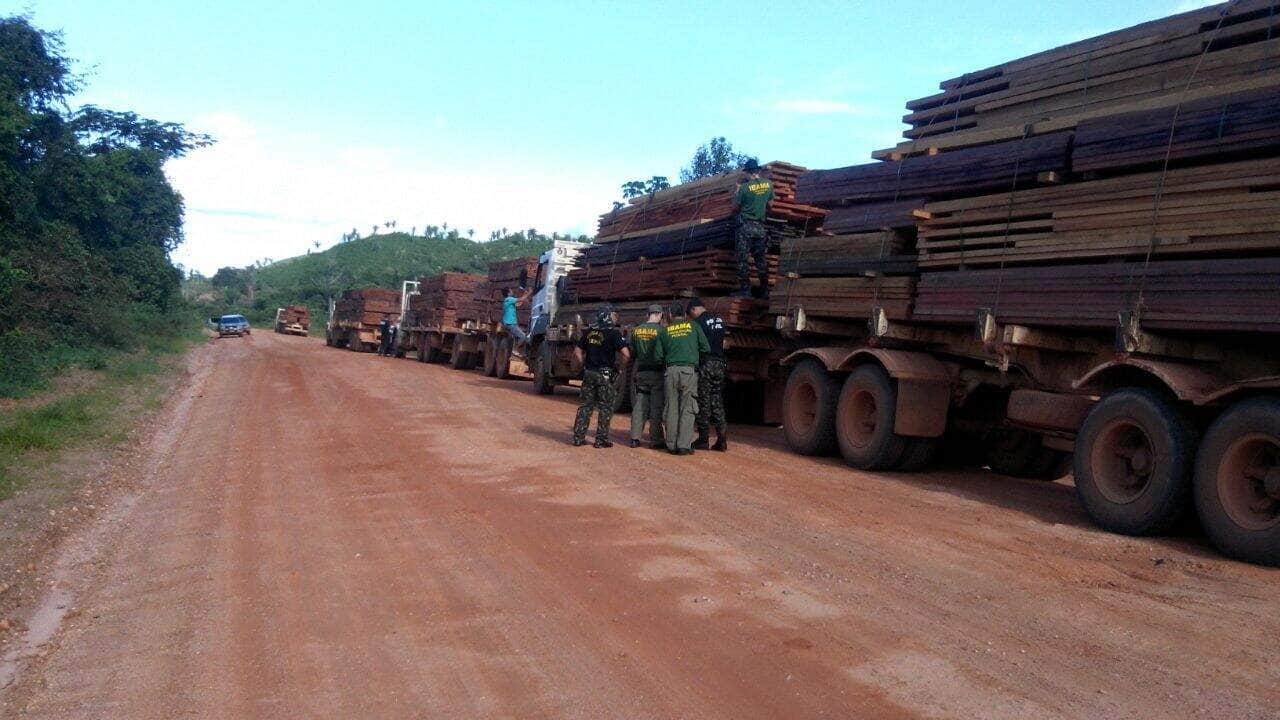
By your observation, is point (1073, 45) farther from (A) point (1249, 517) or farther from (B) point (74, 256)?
(B) point (74, 256)

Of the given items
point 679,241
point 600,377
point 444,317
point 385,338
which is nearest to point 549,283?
point 679,241

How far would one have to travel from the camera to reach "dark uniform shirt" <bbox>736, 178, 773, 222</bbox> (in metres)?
13.7

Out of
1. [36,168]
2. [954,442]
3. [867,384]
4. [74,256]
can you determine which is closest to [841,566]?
[867,384]

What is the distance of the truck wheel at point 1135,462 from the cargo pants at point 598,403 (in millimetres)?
5275

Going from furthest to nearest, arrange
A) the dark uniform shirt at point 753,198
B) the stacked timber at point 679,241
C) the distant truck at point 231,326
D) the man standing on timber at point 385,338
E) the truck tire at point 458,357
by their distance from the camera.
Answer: the distant truck at point 231,326
the man standing on timber at point 385,338
the truck tire at point 458,357
the stacked timber at point 679,241
the dark uniform shirt at point 753,198

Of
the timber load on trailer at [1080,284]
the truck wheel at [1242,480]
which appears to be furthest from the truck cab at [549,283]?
the truck wheel at [1242,480]

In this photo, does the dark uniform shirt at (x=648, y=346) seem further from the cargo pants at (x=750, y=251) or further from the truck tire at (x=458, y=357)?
the truck tire at (x=458, y=357)

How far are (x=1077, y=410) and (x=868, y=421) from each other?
9.58 feet

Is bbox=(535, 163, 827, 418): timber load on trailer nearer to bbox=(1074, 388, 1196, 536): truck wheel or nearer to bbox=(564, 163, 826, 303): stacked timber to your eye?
bbox=(564, 163, 826, 303): stacked timber

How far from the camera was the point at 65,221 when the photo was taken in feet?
87.1

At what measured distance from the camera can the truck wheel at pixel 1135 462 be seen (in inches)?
289

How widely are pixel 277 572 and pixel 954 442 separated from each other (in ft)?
26.4

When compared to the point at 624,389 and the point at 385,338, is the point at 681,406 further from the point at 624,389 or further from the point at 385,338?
the point at 385,338

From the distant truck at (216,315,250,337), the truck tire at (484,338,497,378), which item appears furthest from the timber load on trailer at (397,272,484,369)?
the distant truck at (216,315,250,337)
